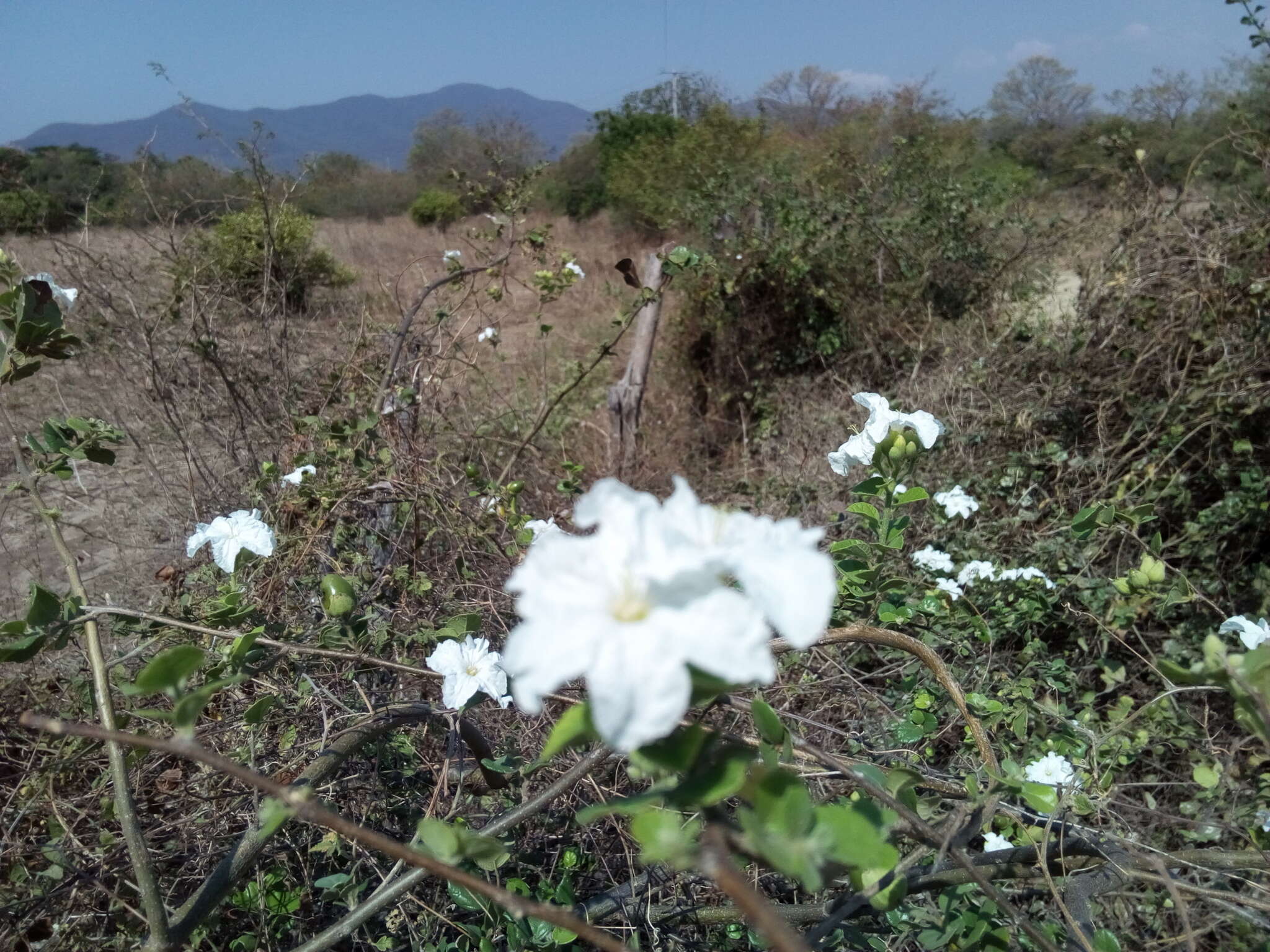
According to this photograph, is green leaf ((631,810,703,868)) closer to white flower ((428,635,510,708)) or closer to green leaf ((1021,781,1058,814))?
green leaf ((1021,781,1058,814))

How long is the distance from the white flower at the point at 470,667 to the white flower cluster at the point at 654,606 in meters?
0.69

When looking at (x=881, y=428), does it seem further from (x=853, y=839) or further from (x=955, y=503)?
(x=955, y=503)

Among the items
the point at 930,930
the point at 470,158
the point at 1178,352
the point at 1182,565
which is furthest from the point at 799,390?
the point at 470,158

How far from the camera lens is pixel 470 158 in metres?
13.4

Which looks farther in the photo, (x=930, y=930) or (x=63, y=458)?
(x=63, y=458)

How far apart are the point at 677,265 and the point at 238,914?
6.42ft

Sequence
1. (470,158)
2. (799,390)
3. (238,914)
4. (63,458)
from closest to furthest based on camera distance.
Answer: (63,458) → (238,914) → (799,390) → (470,158)

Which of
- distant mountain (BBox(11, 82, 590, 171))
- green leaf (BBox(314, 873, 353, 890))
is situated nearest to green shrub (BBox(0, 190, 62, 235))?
distant mountain (BBox(11, 82, 590, 171))

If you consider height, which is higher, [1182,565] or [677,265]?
[677,265]

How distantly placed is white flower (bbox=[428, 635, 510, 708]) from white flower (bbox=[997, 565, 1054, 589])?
4.94 ft

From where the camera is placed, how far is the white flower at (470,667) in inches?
41.6

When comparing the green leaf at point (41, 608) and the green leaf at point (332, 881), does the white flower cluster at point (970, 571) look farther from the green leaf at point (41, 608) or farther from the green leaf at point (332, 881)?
the green leaf at point (41, 608)

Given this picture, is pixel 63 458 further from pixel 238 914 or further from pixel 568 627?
pixel 568 627

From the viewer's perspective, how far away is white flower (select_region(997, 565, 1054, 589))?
2.04m
